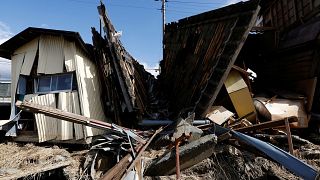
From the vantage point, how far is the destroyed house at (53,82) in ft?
33.2

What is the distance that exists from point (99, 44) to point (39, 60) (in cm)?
228

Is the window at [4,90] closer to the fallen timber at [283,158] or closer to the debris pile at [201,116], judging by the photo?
the debris pile at [201,116]

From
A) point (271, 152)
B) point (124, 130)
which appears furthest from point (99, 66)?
point (271, 152)

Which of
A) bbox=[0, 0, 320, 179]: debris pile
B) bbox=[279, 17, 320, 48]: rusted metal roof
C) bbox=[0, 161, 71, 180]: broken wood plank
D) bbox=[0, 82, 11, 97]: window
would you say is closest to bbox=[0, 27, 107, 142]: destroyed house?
bbox=[0, 0, 320, 179]: debris pile

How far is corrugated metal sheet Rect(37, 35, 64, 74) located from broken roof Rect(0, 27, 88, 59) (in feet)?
0.84

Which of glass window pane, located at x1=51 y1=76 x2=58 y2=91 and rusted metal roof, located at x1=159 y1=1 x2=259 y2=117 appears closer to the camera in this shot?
rusted metal roof, located at x1=159 y1=1 x2=259 y2=117

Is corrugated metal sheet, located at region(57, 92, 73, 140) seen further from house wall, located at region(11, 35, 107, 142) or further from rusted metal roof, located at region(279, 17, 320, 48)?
rusted metal roof, located at region(279, 17, 320, 48)

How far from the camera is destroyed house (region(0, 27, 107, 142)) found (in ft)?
33.2

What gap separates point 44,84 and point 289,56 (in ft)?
30.4

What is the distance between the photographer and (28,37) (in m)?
11.2

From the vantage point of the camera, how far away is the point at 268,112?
30.2 feet

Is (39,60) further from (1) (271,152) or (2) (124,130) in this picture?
(1) (271,152)

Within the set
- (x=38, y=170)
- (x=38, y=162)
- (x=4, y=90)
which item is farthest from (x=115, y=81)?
(x=4, y=90)

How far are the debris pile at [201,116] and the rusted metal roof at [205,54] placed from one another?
0.12ft
